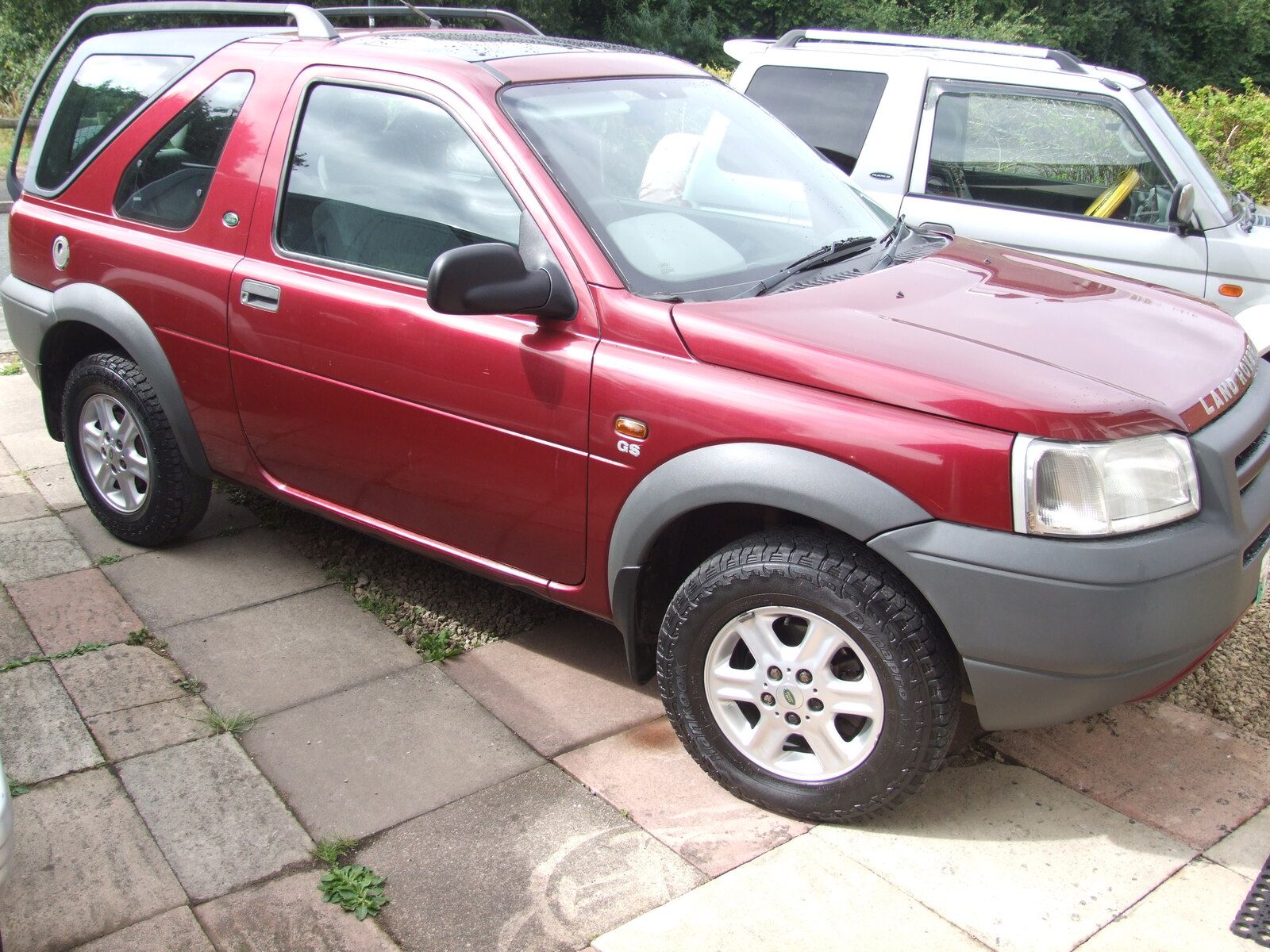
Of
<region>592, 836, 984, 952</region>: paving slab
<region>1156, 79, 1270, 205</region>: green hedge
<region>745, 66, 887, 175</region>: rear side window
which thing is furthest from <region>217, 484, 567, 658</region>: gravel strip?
<region>1156, 79, 1270, 205</region>: green hedge

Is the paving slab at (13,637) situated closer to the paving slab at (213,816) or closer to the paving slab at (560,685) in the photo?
the paving slab at (213,816)

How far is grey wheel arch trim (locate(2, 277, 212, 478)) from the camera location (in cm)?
415

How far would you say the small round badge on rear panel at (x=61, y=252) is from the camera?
4.37 meters

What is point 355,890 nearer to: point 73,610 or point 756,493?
point 756,493

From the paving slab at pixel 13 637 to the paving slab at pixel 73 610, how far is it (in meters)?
0.02

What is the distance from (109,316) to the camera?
420 centimetres

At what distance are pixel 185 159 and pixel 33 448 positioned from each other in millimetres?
2365

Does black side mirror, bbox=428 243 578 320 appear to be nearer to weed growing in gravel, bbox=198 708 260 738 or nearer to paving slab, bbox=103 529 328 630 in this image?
weed growing in gravel, bbox=198 708 260 738

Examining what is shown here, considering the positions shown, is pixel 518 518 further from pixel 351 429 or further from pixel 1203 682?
pixel 1203 682

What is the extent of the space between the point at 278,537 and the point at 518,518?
1809 millimetres

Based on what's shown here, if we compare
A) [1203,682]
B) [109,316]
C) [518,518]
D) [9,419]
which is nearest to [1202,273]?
[1203,682]

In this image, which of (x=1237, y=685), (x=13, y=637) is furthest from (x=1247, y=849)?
(x=13, y=637)

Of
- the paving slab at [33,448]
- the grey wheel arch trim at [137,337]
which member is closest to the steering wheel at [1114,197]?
the grey wheel arch trim at [137,337]

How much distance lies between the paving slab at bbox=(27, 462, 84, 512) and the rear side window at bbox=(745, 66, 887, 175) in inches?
149
